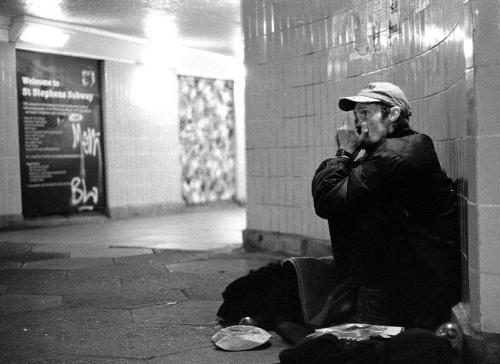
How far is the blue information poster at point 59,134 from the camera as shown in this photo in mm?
11102

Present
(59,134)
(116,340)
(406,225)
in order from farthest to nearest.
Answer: (59,134) → (116,340) → (406,225)

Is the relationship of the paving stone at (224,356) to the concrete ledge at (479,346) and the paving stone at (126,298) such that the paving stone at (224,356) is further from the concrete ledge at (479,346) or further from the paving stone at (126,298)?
the paving stone at (126,298)

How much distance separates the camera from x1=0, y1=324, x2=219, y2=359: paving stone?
3934 mm

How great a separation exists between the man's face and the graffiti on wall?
33.1 ft

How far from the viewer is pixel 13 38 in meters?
10.5

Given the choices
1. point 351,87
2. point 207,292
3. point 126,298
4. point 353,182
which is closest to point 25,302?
point 126,298

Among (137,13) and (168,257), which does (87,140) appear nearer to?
(137,13)

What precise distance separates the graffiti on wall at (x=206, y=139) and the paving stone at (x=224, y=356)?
33.1 feet

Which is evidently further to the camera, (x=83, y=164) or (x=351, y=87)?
(x=83, y=164)

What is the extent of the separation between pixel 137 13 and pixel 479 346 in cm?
828

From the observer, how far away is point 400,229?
368 centimetres

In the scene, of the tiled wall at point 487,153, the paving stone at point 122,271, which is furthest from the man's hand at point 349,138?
the paving stone at point 122,271

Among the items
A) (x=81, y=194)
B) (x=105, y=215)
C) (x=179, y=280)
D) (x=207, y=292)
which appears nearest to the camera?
(x=207, y=292)

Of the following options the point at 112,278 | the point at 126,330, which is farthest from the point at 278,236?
the point at 126,330
